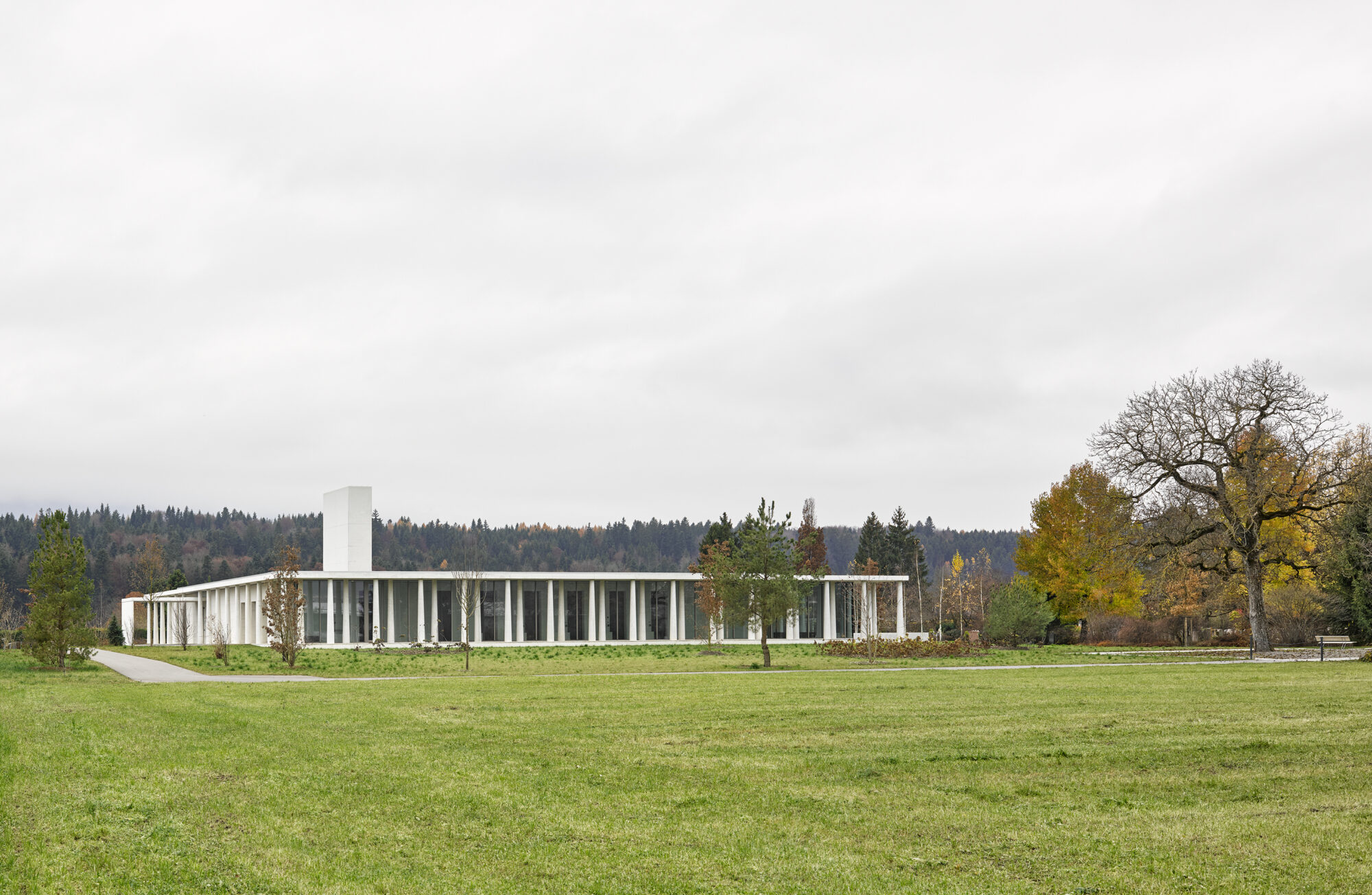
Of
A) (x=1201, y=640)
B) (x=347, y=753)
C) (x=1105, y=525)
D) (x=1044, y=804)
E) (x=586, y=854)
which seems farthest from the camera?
(x=1201, y=640)

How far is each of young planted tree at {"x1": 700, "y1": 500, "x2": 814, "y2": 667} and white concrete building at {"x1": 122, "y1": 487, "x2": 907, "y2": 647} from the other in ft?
76.6

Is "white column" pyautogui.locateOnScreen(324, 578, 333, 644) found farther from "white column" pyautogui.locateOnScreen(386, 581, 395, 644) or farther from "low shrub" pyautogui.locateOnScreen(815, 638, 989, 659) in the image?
"low shrub" pyautogui.locateOnScreen(815, 638, 989, 659)

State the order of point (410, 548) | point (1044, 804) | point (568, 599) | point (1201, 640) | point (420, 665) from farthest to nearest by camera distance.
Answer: point (410, 548)
point (568, 599)
point (1201, 640)
point (420, 665)
point (1044, 804)

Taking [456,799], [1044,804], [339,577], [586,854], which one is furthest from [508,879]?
[339,577]

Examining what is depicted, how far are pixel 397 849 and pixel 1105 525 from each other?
47.3 m

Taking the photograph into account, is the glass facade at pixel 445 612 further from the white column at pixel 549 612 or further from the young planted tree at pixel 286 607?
the young planted tree at pixel 286 607

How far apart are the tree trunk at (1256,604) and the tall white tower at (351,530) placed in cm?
4830

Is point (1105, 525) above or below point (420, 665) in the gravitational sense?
above

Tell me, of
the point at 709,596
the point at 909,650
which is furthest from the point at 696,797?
the point at 709,596

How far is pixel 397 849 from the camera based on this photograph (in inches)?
383

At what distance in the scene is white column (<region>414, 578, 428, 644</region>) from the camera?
7025 cm

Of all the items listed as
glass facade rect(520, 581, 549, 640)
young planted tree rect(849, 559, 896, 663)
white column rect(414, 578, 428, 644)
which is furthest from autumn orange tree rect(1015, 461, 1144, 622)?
white column rect(414, 578, 428, 644)

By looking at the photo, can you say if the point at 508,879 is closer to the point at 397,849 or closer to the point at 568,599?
the point at 397,849

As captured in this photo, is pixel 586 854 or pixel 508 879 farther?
pixel 586 854
